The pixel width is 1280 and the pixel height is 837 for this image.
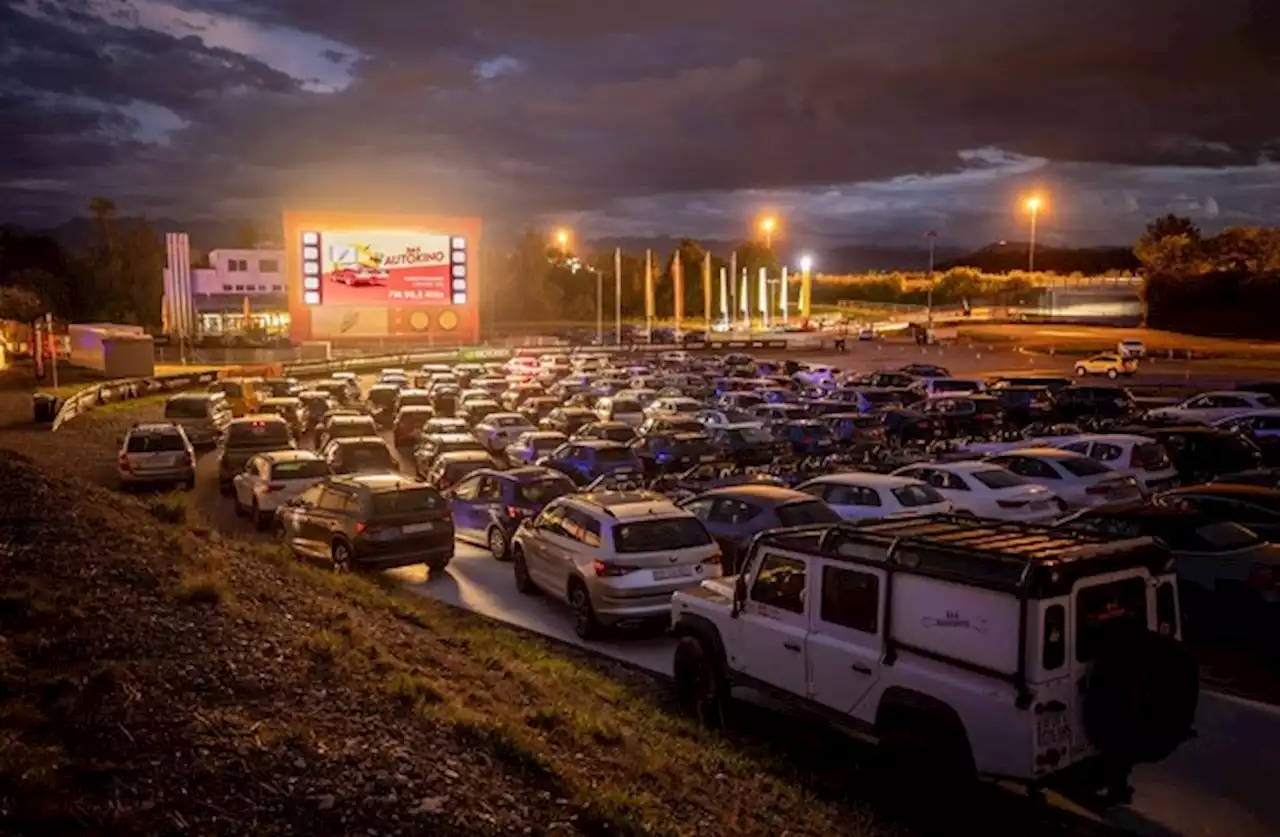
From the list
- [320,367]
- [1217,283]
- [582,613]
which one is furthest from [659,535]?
[1217,283]

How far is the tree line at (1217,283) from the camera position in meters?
81.9

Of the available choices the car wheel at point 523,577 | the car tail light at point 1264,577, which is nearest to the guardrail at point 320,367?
the car wheel at point 523,577

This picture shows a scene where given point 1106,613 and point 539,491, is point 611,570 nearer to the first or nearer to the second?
point 539,491

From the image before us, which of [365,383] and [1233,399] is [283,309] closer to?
[365,383]

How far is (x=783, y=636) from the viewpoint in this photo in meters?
8.57

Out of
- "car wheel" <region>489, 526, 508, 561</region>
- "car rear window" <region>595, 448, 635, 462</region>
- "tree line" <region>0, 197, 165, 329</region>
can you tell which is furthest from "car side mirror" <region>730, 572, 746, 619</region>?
"tree line" <region>0, 197, 165, 329</region>

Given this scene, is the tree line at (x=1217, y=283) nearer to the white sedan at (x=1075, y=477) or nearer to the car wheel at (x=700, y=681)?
the white sedan at (x=1075, y=477)

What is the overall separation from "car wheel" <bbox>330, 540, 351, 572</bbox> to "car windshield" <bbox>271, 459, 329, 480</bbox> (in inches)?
176

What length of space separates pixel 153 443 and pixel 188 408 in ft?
25.9

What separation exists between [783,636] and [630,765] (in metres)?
1.66

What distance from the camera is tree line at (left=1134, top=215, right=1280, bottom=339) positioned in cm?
8194

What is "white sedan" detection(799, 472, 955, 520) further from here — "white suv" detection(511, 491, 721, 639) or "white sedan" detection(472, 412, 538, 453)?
"white sedan" detection(472, 412, 538, 453)

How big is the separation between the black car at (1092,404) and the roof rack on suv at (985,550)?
1068 inches

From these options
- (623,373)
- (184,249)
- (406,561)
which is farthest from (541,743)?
(184,249)
